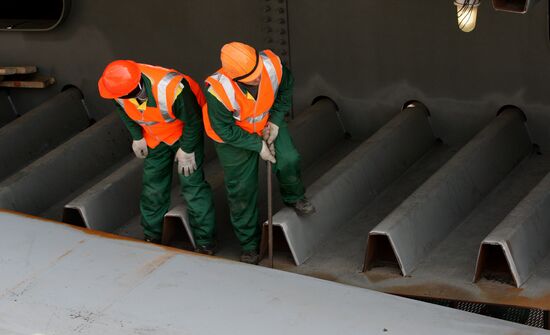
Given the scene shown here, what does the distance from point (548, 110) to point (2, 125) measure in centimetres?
449

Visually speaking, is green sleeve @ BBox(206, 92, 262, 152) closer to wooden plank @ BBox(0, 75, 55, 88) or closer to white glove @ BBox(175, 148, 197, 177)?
white glove @ BBox(175, 148, 197, 177)

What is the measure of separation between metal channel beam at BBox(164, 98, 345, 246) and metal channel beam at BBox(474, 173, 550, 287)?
68.2 inches

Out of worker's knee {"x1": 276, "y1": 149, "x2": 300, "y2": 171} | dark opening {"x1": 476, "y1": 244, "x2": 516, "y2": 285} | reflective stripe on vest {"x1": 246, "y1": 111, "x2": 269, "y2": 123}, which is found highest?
reflective stripe on vest {"x1": 246, "y1": 111, "x2": 269, "y2": 123}

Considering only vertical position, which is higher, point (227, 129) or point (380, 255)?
point (227, 129)

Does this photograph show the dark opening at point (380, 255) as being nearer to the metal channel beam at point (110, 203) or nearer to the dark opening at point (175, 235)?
the dark opening at point (175, 235)

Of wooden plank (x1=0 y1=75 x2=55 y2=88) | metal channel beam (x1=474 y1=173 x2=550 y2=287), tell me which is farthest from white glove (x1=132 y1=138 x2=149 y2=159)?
wooden plank (x1=0 y1=75 x2=55 y2=88)

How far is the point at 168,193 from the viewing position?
569 cm

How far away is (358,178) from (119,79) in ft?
5.51

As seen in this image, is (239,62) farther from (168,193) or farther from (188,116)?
(168,193)

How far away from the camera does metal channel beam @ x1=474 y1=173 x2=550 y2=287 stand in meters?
4.82

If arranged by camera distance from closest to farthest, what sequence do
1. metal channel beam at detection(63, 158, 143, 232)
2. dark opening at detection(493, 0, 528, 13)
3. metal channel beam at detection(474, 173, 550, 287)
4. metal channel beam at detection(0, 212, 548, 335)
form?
1. metal channel beam at detection(0, 212, 548, 335)
2. dark opening at detection(493, 0, 528, 13)
3. metal channel beam at detection(474, 173, 550, 287)
4. metal channel beam at detection(63, 158, 143, 232)

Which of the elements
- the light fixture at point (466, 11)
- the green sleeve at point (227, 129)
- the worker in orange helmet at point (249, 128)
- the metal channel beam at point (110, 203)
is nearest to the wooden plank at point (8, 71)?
the metal channel beam at point (110, 203)

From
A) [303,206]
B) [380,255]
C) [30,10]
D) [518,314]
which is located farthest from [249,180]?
[30,10]

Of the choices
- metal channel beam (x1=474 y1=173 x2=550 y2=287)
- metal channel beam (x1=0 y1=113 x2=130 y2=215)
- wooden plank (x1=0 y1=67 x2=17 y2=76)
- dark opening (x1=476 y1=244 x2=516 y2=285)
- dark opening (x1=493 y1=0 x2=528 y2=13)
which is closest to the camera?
dark opening (x1=493 y1=0 x2=528 y2=13)
